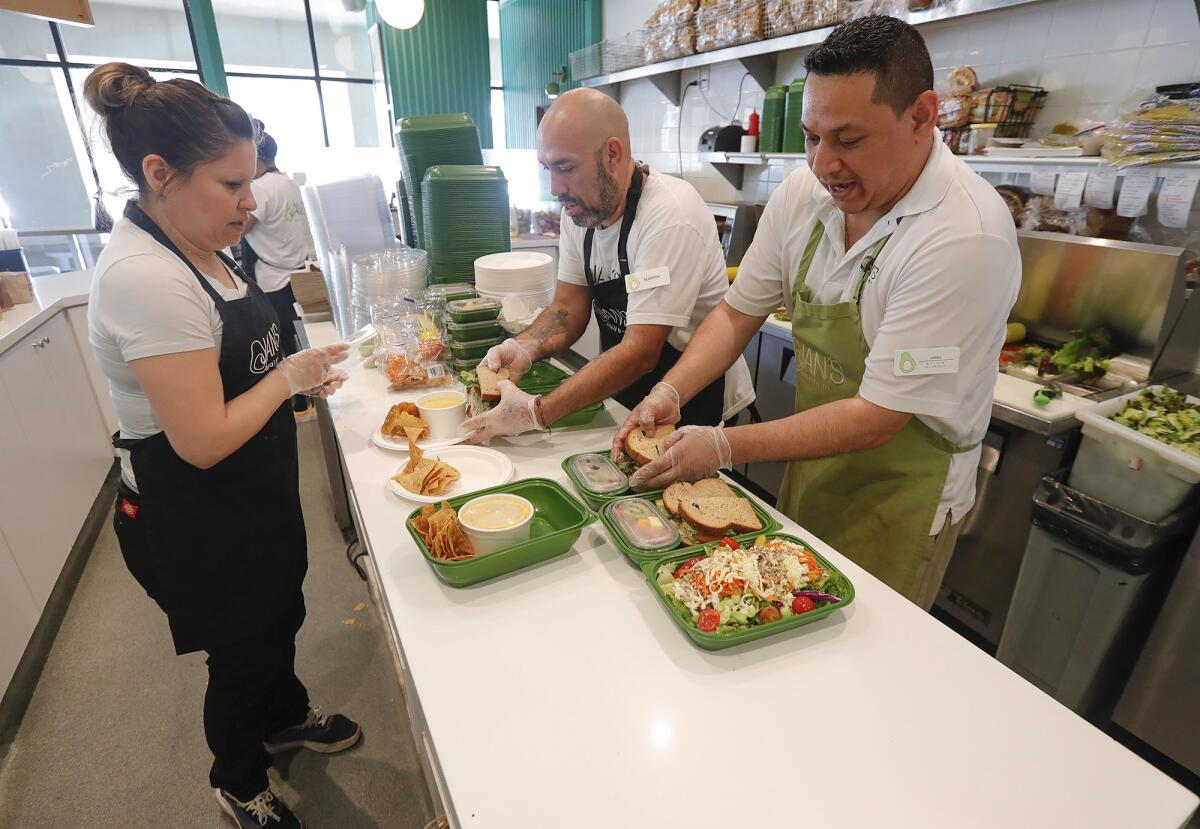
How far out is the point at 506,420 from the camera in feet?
5.46

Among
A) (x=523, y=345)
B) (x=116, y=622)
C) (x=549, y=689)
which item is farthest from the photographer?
(x=116, y=622)

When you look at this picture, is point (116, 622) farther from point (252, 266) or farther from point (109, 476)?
point (252, 266)

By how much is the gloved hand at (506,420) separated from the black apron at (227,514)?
50 cm

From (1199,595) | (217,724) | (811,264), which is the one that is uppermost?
(811,264)


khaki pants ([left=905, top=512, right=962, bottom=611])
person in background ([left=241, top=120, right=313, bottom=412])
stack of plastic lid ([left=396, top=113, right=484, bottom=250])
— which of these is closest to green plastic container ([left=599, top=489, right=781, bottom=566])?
khaki pants ([left=905, top=512, right=962, bottom=611])

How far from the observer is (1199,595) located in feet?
5.82

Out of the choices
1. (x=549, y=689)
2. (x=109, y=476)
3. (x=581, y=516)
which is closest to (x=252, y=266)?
(x=109, y=476)

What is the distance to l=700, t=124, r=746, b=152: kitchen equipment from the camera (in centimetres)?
405

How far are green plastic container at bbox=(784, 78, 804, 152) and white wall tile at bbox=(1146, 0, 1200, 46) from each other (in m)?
1.46

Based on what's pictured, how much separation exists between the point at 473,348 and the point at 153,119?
4.05 feet

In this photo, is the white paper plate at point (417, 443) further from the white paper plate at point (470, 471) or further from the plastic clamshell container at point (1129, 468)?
the plastic clamshell container at point (1129, 468)

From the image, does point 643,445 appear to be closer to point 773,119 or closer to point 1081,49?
point 1081,49

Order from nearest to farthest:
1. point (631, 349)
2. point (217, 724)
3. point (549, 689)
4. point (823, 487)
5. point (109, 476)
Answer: point (549, 689)
point (217, 724)
point (823, 487)
point (631, 349)
point (109, 476)

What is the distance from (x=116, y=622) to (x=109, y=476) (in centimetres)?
147
